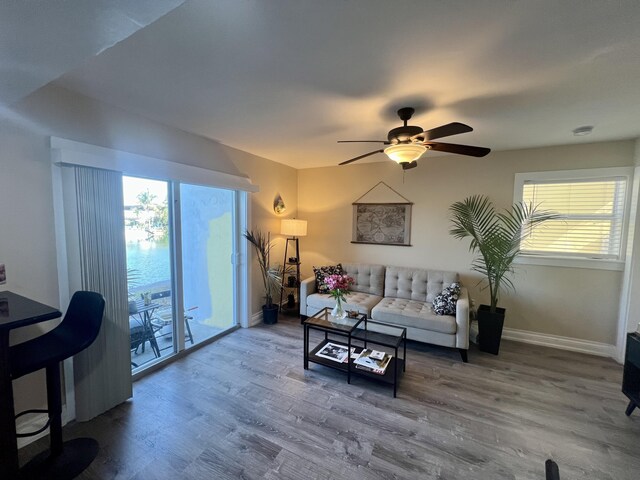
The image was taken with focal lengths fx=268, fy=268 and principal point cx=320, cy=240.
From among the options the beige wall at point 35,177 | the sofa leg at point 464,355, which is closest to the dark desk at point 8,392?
the beige wall at point 35,177

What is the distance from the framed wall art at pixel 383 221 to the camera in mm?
4133

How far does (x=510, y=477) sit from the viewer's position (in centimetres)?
164

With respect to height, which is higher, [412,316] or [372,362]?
[412,316]

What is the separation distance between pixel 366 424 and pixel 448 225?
9.33 ft

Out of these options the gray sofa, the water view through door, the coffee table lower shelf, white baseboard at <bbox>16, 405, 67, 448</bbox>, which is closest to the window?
the gray sofa

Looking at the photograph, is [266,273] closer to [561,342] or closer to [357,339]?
[357,339]

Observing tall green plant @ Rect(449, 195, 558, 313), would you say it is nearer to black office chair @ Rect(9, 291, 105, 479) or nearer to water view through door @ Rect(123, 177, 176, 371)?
water view through door @ Rect(123, 177, 176, 371)

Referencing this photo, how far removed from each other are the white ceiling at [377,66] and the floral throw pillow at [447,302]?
1.84 m

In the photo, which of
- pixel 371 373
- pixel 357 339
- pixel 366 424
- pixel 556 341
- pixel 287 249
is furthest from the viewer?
pixel 287 249

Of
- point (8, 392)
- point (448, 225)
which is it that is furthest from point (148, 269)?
point (448, 225)

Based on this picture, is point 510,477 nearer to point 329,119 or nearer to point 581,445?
point 581,445

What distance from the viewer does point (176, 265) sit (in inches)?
117

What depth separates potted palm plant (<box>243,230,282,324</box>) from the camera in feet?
12.9

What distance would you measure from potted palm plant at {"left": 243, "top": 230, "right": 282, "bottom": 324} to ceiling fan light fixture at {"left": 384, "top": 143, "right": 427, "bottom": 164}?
231 centimetres
